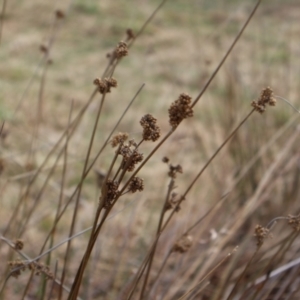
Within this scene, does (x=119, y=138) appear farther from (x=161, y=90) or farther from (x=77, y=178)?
(x=161, y=90)

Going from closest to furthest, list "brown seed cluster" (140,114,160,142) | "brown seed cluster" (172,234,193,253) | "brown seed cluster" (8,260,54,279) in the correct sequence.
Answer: "brown seed cluster" (140,114,160,142) → "brown seed cluster" (8,260,54,279) → "brown seed cluster" (172,234,193,253)

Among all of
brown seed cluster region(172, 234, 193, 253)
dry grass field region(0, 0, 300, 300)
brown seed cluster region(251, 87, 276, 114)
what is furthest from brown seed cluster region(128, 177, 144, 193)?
brown seed cluster region(172, 234, 193, 253)

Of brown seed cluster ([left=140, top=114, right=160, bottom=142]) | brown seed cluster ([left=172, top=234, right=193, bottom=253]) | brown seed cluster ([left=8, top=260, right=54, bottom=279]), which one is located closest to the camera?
brown seed cluster ([left=140, top=114, right=160, bottom=142])

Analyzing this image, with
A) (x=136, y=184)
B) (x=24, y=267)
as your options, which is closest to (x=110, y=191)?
(x=136, y=184)

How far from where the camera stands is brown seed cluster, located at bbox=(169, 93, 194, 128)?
48 cm

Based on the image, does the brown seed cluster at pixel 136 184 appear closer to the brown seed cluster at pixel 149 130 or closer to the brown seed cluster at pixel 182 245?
the brown seed cluster at pixel 149 130

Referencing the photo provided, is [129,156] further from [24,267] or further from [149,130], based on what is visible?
[24,267]

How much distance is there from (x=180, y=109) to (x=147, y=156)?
22 cm

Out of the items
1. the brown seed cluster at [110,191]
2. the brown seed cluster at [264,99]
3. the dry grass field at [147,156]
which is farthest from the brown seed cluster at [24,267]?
the brown seed cluster at [264,99]

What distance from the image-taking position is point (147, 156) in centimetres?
69

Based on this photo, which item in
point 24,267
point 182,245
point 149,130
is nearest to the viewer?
point 149,130

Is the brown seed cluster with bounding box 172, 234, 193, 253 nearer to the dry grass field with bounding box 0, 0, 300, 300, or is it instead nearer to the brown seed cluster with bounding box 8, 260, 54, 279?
the dry grass field with bounding box 0, 0, 300, 300

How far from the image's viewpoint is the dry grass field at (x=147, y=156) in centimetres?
65

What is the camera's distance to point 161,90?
288cm
